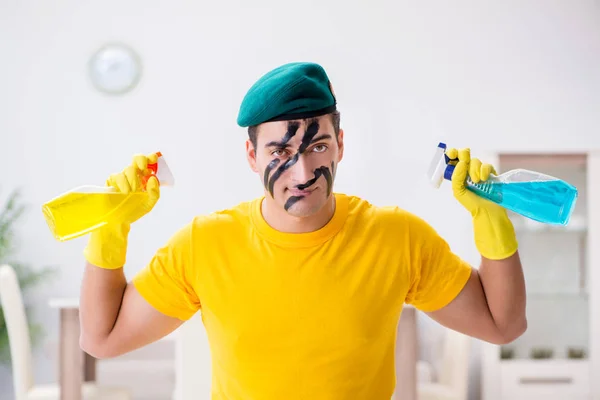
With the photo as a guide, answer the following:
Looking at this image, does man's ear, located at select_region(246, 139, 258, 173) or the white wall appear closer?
man's ear, located at select_region(246, 139, 258, 173)

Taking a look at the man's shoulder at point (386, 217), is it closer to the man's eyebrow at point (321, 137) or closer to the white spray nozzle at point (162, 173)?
the man's eyebrow at point (321, 137)

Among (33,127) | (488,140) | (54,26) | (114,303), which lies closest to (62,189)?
(33,127)

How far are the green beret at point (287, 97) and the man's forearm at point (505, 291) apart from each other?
41 cm

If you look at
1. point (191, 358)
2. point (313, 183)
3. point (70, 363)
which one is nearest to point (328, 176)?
point (313, 183)

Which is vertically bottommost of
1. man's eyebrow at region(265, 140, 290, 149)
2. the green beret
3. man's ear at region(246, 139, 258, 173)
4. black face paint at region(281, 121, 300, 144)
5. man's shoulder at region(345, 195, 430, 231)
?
man's shoulder at region(345, 195, 430, 231)

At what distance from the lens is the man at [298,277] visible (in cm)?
133

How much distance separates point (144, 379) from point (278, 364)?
3209 mm

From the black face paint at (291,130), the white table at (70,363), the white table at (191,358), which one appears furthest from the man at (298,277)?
the white table at (70,363)

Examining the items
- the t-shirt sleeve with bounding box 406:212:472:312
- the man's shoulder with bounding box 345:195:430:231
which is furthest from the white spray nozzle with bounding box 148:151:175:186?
the t-shirt sleeve with bounding box 406:212:472:312

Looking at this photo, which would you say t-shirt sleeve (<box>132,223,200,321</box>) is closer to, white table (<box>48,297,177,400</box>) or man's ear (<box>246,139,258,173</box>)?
man's ear (<box>246,139,258,173</box>)

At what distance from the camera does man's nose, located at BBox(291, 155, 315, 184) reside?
1350 mm

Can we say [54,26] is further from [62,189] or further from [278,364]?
[278,364]

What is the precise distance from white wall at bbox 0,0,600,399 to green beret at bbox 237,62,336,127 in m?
3.33

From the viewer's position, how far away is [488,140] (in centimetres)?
478
